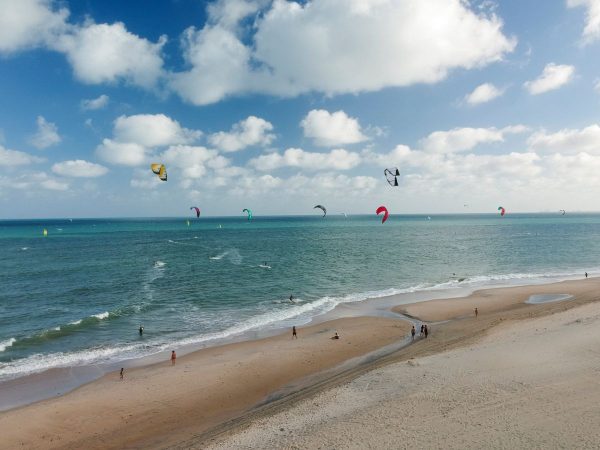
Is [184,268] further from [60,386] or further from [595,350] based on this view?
[595,350]

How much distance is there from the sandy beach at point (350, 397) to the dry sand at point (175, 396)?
0.23ft

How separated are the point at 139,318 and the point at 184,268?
2408 centimetres

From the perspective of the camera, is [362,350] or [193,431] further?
[362,350]

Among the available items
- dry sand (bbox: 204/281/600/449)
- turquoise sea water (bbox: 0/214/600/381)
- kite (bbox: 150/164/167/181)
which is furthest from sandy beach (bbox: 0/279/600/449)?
kite (bbox: 150/164/167/181)

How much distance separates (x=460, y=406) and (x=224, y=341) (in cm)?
1672

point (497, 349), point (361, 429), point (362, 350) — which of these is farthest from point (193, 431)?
point (497, 349)

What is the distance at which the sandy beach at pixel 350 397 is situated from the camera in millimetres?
11258

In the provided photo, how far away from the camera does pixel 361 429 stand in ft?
37.5

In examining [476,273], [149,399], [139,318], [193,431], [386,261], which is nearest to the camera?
[193,431]

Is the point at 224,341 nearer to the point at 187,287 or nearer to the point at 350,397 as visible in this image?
the point at 350,397

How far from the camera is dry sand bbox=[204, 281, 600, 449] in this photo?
10.7 meters

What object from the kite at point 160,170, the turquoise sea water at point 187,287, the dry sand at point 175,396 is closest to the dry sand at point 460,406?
the dry sand at point 175,396

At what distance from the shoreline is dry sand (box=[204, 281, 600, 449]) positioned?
11958 millimetres

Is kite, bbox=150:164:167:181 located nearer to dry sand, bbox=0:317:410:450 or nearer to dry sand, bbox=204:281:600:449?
dry sand, bbox=0:317:410:450
